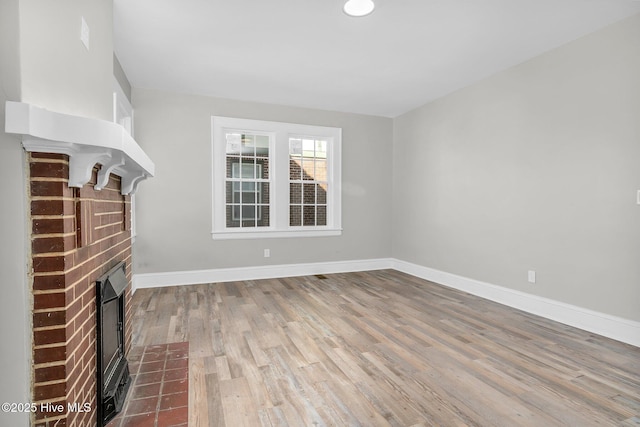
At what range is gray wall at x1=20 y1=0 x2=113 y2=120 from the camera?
117 centimetres

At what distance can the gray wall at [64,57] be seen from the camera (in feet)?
3.82

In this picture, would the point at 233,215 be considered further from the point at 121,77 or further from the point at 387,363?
the point at 387,363

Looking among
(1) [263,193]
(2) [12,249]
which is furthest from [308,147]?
(2) [12,249]

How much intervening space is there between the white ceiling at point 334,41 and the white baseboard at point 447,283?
8.20 feet

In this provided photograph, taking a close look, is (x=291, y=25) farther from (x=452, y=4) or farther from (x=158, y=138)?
(x=158, y=138)

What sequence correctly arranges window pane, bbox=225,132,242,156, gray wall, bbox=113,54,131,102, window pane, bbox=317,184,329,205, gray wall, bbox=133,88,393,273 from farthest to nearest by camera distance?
window pane, bbox=317,184,329,205
window pane, bbox=225,132,242,156
gray wall, bbox=133,88,393,273
gray wall, bbox=113,54,131,102

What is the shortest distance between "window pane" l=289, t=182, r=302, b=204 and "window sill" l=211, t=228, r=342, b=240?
1.61ft

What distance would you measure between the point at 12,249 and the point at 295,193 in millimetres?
4326

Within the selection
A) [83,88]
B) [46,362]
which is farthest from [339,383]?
[83,88]

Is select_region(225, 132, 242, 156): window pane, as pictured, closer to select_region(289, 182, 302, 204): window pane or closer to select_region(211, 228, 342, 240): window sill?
select_region(289, 182, 302, 204): window pane

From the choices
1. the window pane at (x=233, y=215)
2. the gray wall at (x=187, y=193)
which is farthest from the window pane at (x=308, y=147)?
the window pane at (x=233, y=215)

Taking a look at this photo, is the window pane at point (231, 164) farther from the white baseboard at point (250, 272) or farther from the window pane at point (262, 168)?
the white baseboard at point (250, 272)

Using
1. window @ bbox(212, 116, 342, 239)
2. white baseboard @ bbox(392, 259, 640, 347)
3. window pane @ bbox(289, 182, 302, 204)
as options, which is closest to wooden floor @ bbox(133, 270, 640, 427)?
white baseboard @ bbox(392, 259, 640, 347)

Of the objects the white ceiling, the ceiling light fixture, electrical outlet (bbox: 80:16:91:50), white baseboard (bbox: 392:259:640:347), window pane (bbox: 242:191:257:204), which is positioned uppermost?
the white ceiling
